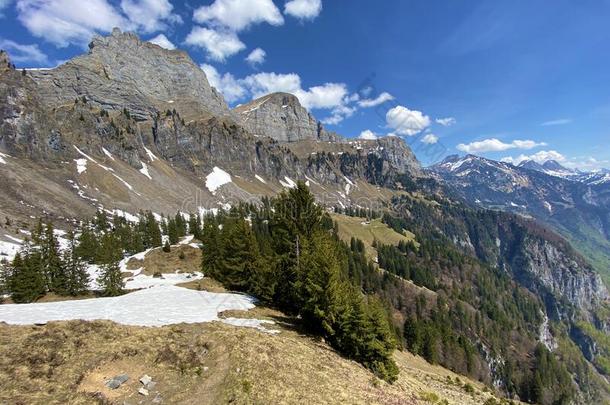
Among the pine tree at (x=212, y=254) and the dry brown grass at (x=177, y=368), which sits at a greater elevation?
the pine tree at (x=212, y=254)

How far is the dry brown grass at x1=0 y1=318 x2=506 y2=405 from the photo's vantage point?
18.3 m

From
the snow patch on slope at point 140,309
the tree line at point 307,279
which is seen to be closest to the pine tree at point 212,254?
the tree line at point 307,279

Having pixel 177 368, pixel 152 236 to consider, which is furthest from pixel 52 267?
pixel 152 236

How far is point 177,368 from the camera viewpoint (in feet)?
69.7

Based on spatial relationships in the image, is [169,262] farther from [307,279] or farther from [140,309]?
[307,279]

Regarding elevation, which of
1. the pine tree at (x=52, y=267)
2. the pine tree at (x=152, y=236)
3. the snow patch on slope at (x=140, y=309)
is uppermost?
the pine tree at (x=152, y=236)

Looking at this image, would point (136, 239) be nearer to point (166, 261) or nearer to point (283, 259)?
point (166, 261)

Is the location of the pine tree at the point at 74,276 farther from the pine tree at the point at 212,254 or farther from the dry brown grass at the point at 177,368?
the dry brown grass at the point at 177,368

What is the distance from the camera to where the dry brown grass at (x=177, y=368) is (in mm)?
18344

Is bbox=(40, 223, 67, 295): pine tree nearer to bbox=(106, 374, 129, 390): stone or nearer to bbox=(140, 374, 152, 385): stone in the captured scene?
bbox=(106, 374, 129, 390): stone

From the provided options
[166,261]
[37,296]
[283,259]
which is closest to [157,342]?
[283,259]

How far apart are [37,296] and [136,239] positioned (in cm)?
5881

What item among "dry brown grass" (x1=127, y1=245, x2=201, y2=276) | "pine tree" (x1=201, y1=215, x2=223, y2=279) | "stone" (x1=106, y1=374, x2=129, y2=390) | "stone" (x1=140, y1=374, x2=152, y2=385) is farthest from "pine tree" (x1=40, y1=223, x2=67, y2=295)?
"stone" (x1=140, y1=374, x2=152, y2=385)

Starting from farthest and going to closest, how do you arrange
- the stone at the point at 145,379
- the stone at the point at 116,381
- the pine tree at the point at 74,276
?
the pine tree at the point at 74,276 < the stone at the point at 145,379 < the stone at the point at 116,381
